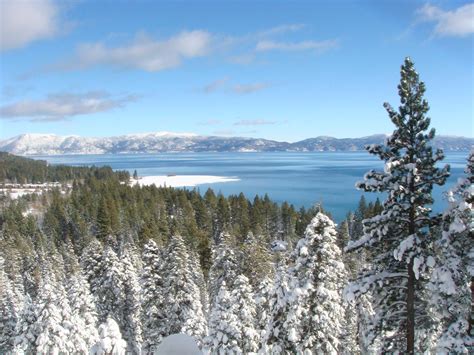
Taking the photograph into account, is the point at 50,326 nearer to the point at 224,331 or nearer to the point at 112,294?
the point at 112,294

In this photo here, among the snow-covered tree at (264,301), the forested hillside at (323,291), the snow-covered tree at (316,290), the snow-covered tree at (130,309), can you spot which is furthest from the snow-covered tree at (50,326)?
the snow-covered tree at (316,290)

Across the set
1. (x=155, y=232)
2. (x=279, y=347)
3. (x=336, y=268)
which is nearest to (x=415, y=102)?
(x=336, y=268)

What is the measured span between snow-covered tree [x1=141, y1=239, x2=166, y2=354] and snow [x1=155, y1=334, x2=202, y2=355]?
84.4 ft

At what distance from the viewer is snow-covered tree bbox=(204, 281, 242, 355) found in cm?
2186

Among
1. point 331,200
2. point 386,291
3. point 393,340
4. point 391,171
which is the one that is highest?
point 391,171

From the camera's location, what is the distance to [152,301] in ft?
102

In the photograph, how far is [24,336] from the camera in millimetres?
29797

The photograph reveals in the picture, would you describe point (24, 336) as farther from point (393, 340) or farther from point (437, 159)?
A: point (437, 159)

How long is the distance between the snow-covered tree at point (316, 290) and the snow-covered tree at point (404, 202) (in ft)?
18.4

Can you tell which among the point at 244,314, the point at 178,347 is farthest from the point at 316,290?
the point at 178,347

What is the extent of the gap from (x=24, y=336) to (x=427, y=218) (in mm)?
28913

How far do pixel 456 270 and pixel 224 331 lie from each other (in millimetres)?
13657

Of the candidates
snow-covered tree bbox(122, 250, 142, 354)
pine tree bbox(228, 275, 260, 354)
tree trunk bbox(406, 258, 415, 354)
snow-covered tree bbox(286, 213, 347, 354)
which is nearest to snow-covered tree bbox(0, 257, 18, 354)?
snow-covered tree bbox(122, 250, 142, 354)

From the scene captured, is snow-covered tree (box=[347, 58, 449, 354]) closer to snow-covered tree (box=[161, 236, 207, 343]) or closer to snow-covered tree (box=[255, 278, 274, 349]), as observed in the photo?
snow-covered tree (box=[255, 278, 274, 349])
